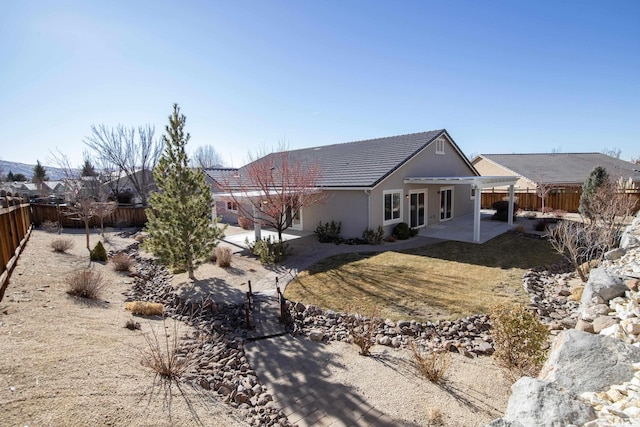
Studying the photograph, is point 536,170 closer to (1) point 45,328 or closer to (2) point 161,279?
(2) point 161,279

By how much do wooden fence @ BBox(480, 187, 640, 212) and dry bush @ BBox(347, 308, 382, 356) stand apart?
22964mm

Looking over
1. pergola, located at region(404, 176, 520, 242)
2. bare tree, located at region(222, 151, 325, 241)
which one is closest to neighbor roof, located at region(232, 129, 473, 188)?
pergola, located at region(404, 176, 520, 242)

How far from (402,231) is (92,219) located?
2348 cm

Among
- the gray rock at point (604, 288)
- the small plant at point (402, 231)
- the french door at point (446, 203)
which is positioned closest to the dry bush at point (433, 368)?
the gray rock at point (604, 288)

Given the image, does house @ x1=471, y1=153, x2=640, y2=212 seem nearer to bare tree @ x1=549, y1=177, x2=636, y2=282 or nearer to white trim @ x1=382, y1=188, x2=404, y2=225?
bare tree @ x1=549, y1=177, x2=636, y2=282

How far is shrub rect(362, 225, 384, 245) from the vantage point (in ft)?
52.2

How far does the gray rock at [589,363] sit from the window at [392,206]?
1300cm

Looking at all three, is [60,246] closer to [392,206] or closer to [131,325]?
[131,325]

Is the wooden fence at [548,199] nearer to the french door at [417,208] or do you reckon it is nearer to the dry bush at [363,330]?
the french door at [417,208]

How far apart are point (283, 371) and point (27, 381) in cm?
362

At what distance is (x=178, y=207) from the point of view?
34.3 ft

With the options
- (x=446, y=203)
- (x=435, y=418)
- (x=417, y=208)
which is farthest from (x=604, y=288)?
(x=446, y=203)

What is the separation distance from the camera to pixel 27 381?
158 inches

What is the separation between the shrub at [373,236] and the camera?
15.9m
